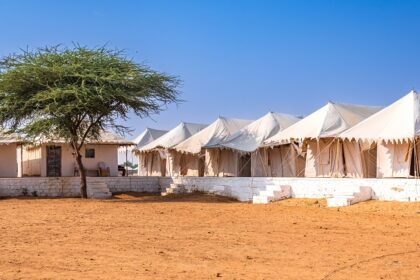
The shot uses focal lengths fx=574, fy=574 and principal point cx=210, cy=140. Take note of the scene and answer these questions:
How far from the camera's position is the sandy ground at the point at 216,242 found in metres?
8.45

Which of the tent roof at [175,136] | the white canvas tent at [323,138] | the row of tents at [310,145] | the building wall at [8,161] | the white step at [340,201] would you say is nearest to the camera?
the white step at [340,201]

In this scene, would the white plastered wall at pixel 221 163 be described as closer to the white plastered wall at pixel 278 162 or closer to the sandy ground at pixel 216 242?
the white plastered wall at pixel 278 162

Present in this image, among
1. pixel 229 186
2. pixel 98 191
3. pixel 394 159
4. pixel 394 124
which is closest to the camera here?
pixel 394 124

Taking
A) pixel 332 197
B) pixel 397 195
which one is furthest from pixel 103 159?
pixel 397 195

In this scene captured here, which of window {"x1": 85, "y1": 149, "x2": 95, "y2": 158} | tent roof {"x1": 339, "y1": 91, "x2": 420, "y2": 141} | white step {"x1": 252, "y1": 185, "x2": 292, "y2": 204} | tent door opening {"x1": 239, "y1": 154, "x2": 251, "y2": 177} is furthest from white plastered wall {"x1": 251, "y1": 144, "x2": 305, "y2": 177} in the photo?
window {"x1": 85, "y1": 149, "x2": 95, "y2": 158}

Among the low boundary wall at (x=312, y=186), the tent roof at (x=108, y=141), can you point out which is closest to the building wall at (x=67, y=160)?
the tent roof at (x=108, y=141)

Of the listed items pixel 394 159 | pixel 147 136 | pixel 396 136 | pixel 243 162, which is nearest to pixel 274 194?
pixel 394 159

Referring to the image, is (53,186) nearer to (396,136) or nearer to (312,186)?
(312,186)

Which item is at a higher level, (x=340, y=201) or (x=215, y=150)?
(x=215, y=150)

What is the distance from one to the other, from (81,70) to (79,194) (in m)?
5.80

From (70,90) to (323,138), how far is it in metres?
10.2

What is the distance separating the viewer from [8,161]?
28.6 m

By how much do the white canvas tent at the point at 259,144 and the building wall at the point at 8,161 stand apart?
408 inches

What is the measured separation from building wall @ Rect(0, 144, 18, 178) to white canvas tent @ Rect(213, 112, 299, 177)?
34.0ft
